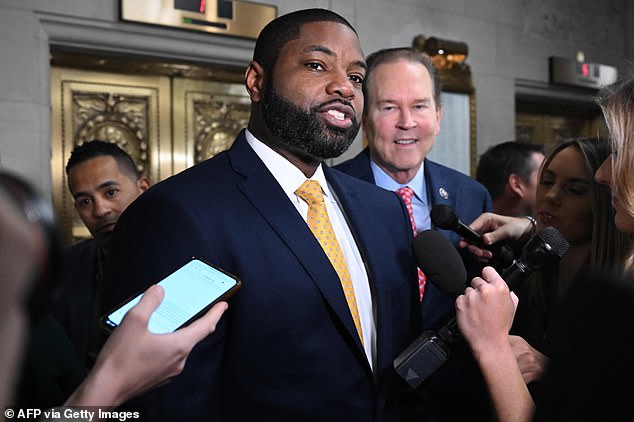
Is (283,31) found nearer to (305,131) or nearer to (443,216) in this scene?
(305,131)

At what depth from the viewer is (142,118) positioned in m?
3.98

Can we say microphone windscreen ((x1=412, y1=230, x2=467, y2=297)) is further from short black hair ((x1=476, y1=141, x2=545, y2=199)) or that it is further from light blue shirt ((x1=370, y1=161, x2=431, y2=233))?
short black hair ((x1=476, y1=141, x2=545, y2=199))

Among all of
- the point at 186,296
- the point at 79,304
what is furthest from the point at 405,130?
the point at 186,296

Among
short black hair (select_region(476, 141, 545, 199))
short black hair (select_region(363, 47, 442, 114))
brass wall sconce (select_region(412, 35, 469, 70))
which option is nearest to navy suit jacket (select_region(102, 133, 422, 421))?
short black hair (select_region(363, 47, 442, 114))

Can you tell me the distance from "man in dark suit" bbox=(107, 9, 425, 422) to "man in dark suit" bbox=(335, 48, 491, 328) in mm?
701

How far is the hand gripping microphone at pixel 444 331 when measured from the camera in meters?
1.37

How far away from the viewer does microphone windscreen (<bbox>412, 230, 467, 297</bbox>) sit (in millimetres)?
1497

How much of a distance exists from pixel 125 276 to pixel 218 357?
0.86 ft

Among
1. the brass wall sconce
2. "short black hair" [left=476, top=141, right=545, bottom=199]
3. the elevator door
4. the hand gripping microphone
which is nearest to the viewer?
the hand gripping microphone

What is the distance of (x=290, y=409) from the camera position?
145 cm

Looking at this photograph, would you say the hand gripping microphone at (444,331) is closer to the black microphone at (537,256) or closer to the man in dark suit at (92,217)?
the black microphone at (537,256)

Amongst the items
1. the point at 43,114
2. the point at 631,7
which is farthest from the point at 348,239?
the point at 631,7

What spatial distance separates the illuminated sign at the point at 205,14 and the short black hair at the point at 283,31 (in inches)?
79.4

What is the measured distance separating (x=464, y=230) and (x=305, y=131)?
548 millimetres
